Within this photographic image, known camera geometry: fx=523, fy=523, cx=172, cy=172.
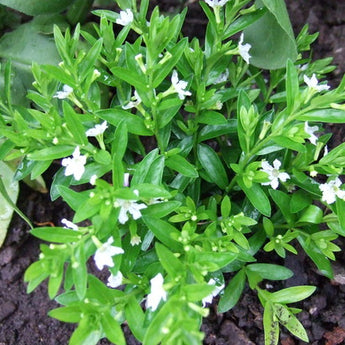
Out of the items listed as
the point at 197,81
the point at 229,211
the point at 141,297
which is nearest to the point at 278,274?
the point at 229,211

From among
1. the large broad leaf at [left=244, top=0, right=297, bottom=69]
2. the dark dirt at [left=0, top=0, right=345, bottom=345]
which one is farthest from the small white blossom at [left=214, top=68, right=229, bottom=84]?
the dark dirt at [left=0, top=0, right=345, bottom=345]

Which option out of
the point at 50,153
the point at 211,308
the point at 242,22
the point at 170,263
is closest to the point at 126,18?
the point at 242,22

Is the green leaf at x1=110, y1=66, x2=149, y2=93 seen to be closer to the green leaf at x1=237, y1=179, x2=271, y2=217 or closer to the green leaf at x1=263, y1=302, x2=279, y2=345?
the green leaf at x1=237, y1=179, x2=271, y2=217

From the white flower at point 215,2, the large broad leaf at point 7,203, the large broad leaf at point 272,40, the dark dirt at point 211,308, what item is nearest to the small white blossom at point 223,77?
the large broad leaf at point 272,40

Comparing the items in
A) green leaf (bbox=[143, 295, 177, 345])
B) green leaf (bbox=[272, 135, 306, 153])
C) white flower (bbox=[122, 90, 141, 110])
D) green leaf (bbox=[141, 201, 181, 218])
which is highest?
white flower (bbox=[122, 90, 141, 110])

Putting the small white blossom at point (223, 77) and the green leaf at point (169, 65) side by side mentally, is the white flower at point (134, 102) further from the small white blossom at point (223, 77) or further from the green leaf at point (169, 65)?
the small white blossom at point (223, 77)
